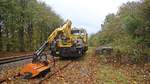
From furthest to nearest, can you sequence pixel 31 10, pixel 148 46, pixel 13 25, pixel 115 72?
pixel 31 10 < pixel 13 25 < pixel 148 46 < pixel 115 72

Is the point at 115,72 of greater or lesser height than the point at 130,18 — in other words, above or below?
below

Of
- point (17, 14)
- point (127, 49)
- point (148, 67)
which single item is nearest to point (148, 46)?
point (127, 49)

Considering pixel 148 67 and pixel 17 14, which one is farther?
pixel 17 14

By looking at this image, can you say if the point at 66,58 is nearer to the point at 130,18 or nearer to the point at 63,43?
the point at 63,43

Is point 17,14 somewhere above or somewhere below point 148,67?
above

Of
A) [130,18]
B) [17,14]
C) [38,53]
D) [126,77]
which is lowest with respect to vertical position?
[126,77]

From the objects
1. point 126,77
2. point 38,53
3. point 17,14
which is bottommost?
point 126,77

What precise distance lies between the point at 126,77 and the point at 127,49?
9971mm

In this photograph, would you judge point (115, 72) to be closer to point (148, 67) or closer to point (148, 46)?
point (148, 67)

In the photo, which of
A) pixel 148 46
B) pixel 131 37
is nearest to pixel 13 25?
pixel 131 37

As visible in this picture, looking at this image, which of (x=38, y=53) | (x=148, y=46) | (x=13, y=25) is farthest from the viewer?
(x=13, y=25)

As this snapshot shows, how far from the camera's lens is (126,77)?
16016 millimetres

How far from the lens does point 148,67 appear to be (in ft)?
63.0

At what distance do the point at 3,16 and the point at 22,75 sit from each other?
89.0 ft
